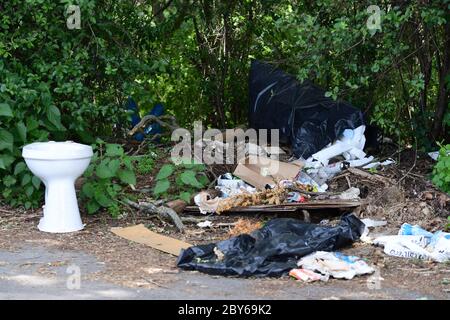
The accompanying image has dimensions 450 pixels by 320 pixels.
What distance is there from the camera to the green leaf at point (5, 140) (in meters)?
6.11

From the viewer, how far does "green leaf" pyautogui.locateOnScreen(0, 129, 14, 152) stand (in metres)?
6.11

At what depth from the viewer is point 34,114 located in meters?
6.35

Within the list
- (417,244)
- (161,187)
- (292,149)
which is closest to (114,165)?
(161,187)

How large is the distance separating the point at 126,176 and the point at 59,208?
27.4 inches

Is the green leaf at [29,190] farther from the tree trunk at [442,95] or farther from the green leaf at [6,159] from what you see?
the tree trunk at [442,95]

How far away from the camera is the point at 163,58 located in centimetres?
729

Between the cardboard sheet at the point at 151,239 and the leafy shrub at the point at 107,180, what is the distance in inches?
14.5

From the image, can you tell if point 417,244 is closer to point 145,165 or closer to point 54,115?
point 145,165

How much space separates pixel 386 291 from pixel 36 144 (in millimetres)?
2897

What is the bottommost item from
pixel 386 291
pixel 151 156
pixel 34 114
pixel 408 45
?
pixel 386 291
